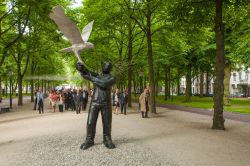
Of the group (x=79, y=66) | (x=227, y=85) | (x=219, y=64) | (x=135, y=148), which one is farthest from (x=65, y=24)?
(x=227, y=85)

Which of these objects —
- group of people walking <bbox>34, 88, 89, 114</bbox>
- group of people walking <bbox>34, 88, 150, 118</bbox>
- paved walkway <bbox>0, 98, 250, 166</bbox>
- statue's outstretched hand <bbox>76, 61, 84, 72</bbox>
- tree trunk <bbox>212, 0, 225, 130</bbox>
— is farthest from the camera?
group of people walking <bbox>34, 88, 89, 114</bbox>

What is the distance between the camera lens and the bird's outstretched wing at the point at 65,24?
10922mm

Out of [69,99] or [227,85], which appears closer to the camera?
[227,85]

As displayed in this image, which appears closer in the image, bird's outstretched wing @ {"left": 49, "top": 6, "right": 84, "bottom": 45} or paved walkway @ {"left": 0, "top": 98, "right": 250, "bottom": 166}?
paved walkway @ {"left": 0, "top": 98, "right": 250, "bottom": 166}

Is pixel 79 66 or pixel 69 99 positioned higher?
pixel 79 66

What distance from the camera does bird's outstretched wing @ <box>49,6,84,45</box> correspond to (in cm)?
1092

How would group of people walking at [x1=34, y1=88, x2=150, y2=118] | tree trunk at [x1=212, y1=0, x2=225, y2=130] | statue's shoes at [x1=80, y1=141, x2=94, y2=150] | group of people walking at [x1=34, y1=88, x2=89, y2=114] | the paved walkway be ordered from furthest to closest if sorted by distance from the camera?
group of people walking at [x1=34, y1=88, x2=89, y2=114] → group of people walking at [x1=34, y1=88, x2=150, y2=118] → tree trunk at [x1=212, y1=0, x2=225, y2=130] → statue's shoes at [x1=80, y1=141, x2=94, y2=150] → the paved walkway

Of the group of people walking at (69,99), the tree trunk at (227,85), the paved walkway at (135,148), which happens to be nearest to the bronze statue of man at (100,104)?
the paved walkway at (135,148)

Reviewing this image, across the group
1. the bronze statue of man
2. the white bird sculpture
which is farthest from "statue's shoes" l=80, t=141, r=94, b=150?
the white bird sculpture

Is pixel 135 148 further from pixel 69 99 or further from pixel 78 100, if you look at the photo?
pixel 69 99

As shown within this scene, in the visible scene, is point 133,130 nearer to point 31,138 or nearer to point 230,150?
point 31,138

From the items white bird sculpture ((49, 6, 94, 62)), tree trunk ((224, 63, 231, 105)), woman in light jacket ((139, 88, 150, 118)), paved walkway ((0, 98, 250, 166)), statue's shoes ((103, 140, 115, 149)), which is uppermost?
white bird sculpture ((49, 6, 94, 62))

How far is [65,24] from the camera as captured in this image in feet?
36.7

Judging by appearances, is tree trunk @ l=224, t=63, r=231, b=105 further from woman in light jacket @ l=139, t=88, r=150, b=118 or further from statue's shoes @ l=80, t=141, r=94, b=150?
statue's shoes @ l=80, t=141, r=94, b=150
